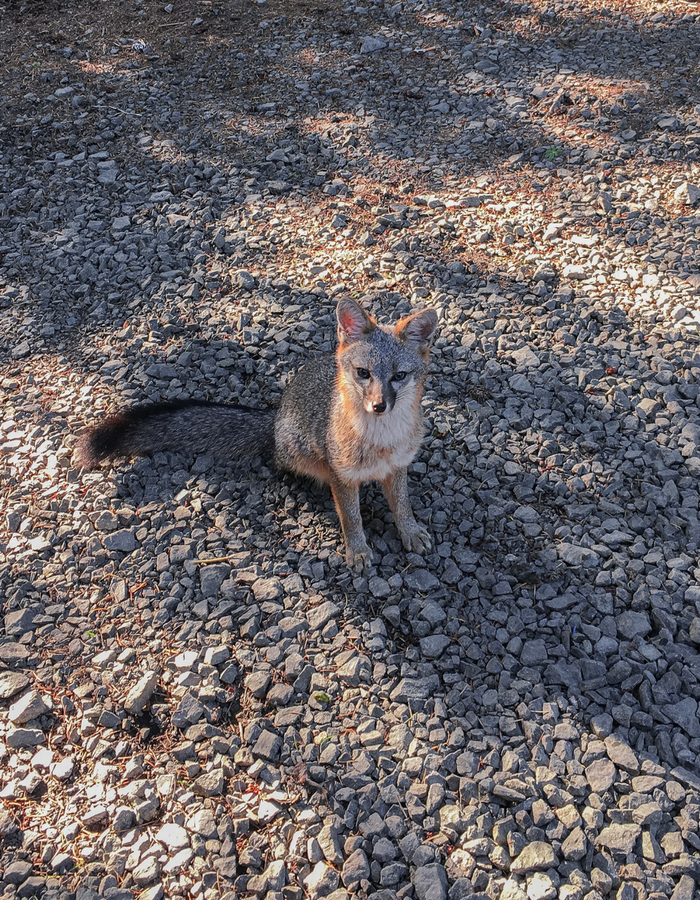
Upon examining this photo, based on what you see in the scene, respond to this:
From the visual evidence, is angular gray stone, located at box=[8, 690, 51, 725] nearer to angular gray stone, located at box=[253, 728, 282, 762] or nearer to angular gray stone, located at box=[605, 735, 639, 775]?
angular gray stone, located at box=[253, 728, 282, 762]

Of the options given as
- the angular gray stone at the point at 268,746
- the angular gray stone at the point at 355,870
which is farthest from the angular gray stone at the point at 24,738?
the angular gray stone at the point at 355,870

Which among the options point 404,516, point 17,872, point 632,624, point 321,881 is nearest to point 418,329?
point 404,516

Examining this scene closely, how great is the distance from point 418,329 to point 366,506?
136 cm

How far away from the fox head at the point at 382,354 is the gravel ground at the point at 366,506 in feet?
3.44

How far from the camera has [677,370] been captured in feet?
18.1

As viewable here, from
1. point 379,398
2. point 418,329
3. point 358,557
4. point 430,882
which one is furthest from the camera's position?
point 358,557

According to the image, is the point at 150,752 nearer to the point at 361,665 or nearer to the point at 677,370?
the point at 361,665

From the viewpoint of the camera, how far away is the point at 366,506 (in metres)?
4.93

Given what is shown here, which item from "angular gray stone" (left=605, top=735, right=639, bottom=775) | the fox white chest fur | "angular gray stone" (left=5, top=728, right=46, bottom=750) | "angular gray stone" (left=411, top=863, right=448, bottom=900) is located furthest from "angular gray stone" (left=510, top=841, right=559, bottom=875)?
"angular gray stone" (left=5, top=728, right=46, bottom=750)

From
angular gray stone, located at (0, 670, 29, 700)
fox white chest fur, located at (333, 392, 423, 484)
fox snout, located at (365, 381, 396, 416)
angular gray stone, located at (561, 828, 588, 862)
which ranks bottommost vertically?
angular gray stone, located at (0, 670, 29, 700)

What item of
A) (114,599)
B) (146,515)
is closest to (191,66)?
(146,515)

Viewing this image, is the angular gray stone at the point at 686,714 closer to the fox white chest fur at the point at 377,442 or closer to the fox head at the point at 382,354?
the fox white chest fur at the point at 377,442

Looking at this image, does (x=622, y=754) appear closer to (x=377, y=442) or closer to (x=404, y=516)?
(x=404, y=516)

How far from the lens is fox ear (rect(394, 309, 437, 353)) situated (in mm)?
4105
